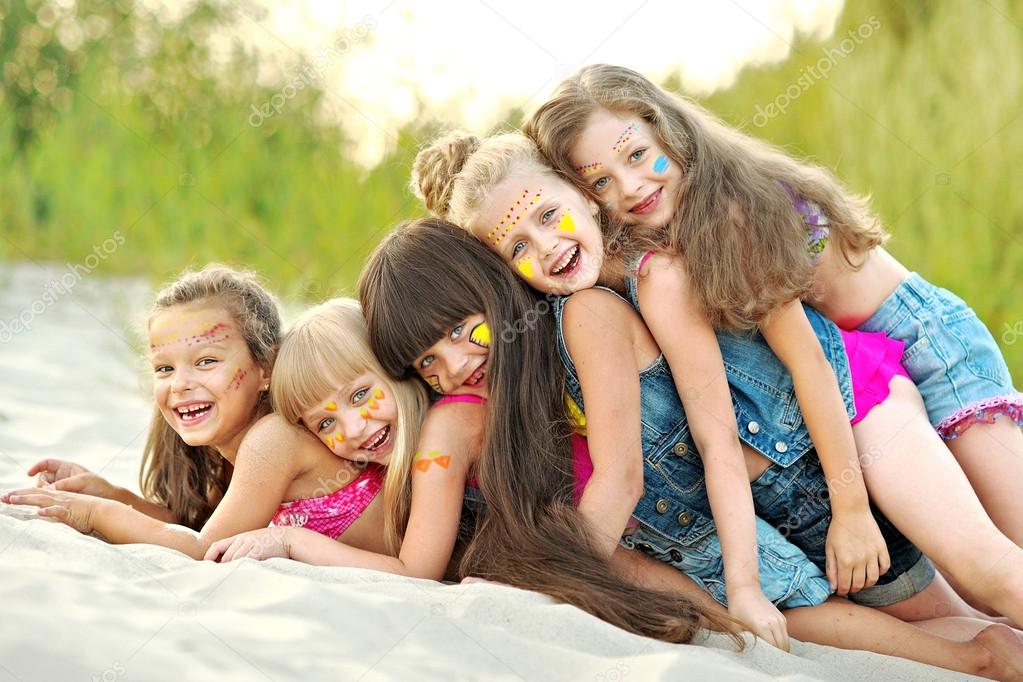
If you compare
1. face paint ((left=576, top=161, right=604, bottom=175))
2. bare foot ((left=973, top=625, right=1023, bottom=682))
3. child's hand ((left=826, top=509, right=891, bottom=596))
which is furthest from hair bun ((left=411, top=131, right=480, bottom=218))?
bare foot ((left=973, top=625, right=1023, bottom=682))

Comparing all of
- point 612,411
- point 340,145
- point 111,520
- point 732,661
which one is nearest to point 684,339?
point 612,411

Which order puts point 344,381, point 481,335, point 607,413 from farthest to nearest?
point 344,381, point 481,335, point 607,413

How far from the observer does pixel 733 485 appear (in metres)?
2.45

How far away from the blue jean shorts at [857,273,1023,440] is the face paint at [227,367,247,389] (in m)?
1.58

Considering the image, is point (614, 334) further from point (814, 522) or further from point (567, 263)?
point (814, 522)

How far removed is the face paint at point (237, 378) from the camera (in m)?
2.91

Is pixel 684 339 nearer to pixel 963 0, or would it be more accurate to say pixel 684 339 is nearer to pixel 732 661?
pixel 732 661

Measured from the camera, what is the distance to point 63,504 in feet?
8.98

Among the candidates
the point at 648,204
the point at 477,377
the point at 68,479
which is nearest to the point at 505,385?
the point at 477,377

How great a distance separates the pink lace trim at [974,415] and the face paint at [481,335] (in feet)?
3.54

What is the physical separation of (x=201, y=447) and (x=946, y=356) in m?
2.02

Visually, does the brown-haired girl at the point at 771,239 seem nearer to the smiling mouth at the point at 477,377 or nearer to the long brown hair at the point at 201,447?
the smiling mouth at the point at 477,377

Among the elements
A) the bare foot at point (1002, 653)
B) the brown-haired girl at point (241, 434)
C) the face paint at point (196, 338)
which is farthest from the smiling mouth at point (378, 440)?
the bare foot at point (1002, 653)

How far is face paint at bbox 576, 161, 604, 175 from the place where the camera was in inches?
107
